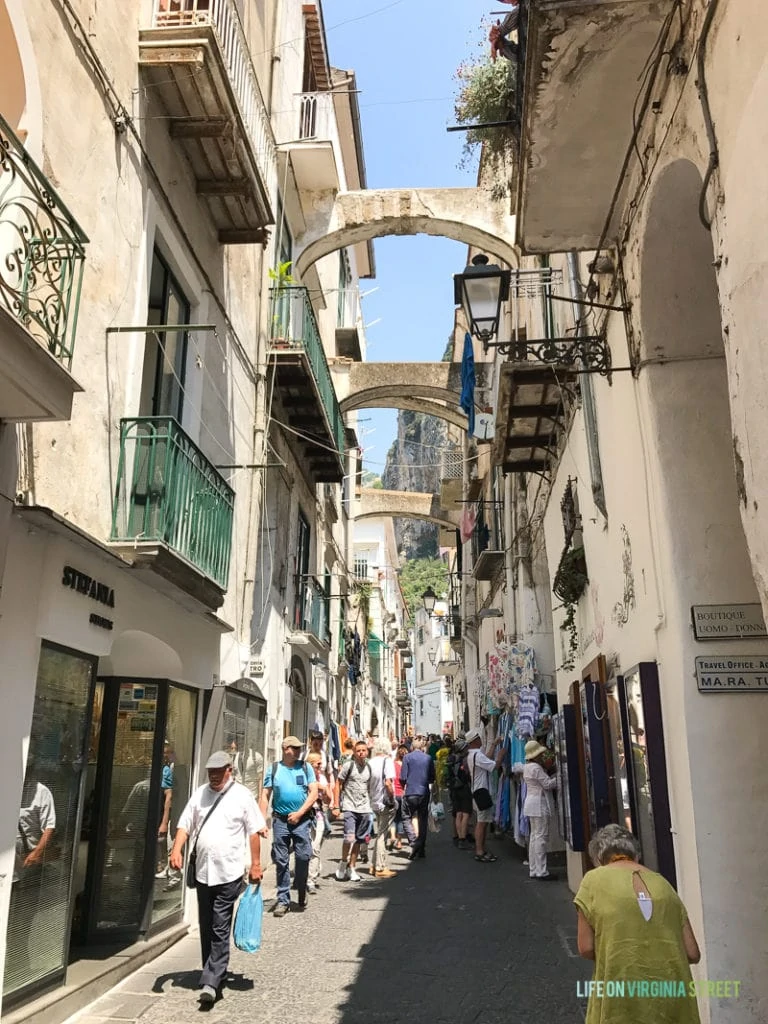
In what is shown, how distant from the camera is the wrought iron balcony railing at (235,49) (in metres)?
7.27

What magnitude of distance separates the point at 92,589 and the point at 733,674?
4343 millimetres

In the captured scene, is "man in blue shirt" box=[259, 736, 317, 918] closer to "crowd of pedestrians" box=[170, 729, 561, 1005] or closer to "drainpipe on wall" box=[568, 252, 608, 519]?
"crowd of pedestrians" box=[170, 729, 561, 1005]

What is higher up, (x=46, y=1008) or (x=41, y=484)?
(x=41, y=484)

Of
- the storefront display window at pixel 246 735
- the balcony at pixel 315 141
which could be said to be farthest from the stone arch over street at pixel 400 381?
the storefront display window at pixel 246 735

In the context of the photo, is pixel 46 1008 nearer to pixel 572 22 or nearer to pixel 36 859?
pixel 36 859

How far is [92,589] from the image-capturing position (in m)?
5.75

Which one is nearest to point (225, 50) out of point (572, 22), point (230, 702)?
point (572, 22)

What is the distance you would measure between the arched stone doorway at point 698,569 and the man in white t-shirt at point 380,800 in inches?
259

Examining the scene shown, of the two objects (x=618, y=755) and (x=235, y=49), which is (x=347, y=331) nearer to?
(x=235, y=49)

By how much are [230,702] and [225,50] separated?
7161 millimetres

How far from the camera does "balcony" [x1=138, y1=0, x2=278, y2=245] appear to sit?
23.0 ft

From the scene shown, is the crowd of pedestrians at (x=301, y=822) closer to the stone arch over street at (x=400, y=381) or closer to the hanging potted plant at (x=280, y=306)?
the hanging potted plant at (x=280, y=306)

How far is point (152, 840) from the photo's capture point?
275 inches

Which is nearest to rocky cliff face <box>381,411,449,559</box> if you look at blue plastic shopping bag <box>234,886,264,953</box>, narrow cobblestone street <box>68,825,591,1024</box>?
narrow cobblestone street <box>68,825,591,1024</box>
